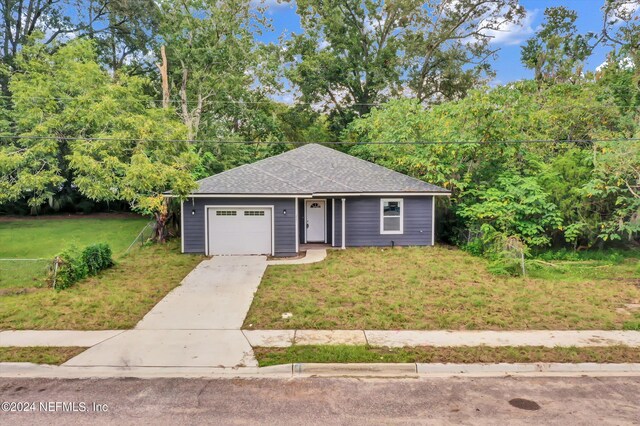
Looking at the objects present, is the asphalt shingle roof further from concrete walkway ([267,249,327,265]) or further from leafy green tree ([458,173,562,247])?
concrete walkway ([267,249,327,265])

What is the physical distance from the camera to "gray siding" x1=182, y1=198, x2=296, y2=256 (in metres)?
16.3

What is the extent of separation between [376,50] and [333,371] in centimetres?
3085

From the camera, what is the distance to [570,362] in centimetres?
671

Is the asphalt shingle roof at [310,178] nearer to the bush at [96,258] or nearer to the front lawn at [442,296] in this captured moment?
the front lawn at [442,296]

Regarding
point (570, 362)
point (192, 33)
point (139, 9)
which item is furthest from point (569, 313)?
point (139, 9)

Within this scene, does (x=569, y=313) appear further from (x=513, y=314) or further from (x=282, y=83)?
(x=282, y=83)

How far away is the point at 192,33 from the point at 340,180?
13.0 meters

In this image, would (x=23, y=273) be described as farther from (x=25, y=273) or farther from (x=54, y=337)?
(x=54, y=337)

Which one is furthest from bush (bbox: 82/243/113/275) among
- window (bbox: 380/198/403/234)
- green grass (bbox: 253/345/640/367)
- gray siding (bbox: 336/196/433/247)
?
window (bbox: 380/198/403/234)

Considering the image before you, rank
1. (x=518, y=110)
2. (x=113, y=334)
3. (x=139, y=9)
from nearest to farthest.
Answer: (x=113, y=334)
(x=518, y=110)
(x=139, y=9)

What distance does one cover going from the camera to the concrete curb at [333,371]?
6.42 m

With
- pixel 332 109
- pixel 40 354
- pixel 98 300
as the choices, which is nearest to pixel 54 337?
pixel 40 354

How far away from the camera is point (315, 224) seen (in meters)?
19.5

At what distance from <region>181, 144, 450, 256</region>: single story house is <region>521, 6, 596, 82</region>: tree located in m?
16.3
